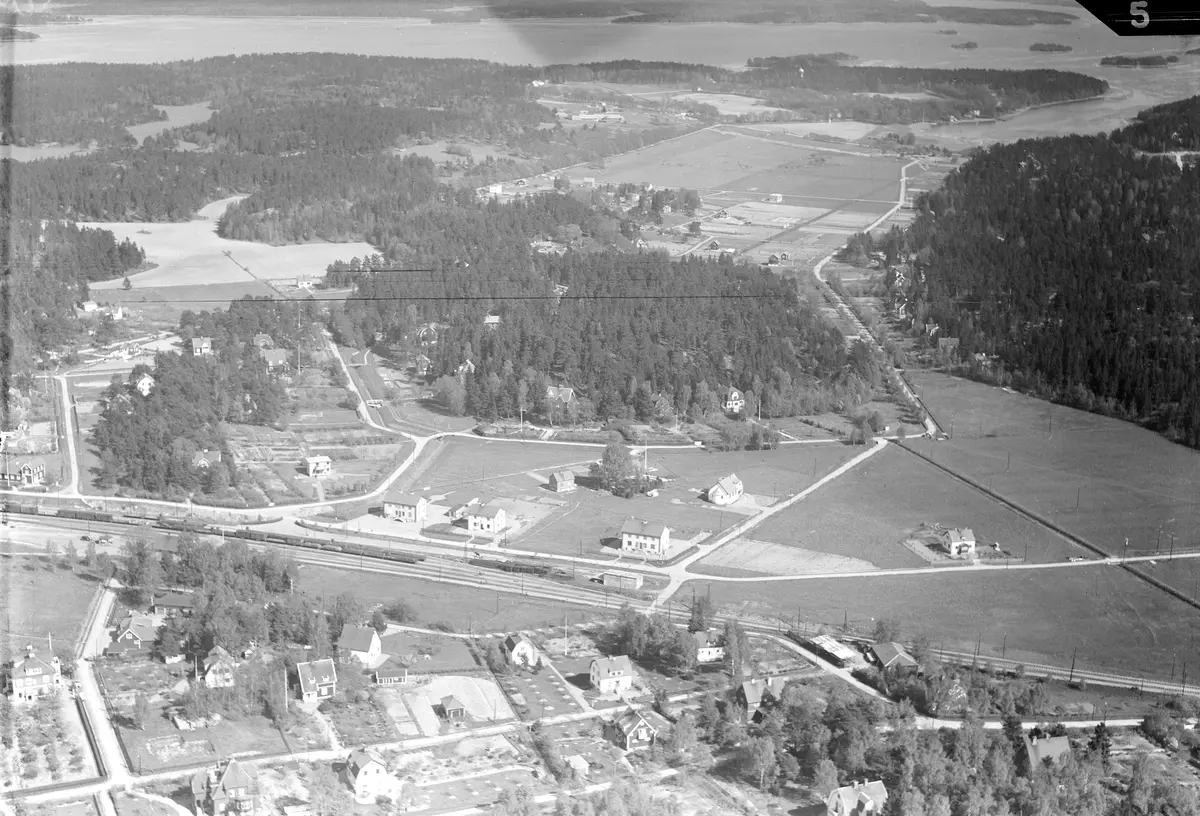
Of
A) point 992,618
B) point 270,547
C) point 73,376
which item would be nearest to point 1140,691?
point 992,618

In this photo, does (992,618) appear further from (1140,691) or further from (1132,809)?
(1132,809)

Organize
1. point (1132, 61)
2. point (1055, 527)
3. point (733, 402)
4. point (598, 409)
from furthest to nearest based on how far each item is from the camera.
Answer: point (1132, 61), point (733, 402), point (598, 409), point (1055, 527)

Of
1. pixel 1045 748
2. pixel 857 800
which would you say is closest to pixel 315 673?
pixel 857 800

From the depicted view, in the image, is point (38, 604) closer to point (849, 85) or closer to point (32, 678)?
point (32, 678)

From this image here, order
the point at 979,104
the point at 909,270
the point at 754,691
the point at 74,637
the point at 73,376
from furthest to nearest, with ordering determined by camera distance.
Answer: the point at 979,104
the point at 909,270
the point at 73,376
the point at 74,637
the point at 754,691

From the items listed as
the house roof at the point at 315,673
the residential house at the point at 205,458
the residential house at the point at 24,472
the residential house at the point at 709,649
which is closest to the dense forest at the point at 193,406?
the residential house at the point at 205,458
